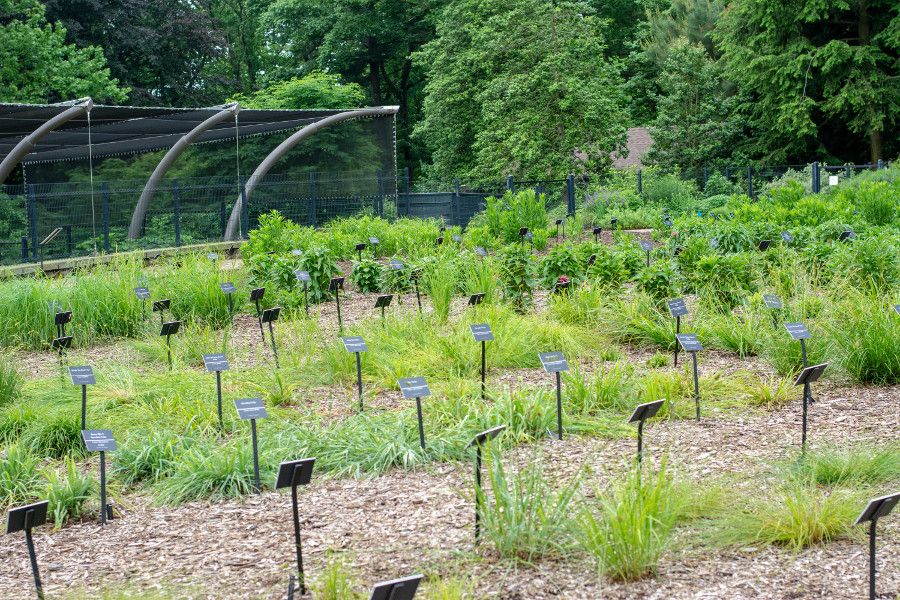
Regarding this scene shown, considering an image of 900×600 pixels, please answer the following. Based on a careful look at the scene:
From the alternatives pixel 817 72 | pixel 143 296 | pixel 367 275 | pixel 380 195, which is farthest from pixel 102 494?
pixel 817 72

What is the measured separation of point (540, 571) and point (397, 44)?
112 ft

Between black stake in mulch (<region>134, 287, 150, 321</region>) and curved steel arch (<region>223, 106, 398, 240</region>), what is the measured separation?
834 centimetres

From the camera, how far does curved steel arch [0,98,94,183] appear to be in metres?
14.4

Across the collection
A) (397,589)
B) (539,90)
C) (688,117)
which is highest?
(539,90)

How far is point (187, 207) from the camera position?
59.3 feet

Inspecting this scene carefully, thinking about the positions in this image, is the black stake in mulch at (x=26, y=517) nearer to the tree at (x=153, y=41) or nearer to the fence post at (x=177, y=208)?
the fence post at (x=177, y=208)

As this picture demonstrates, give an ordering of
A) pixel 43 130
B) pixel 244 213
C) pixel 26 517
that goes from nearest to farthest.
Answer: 1. pixel 26 517
2. pixel 43 130
3. pixel 244 213

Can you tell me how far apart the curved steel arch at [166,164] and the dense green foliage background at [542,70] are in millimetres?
8372

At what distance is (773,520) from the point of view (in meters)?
4.04

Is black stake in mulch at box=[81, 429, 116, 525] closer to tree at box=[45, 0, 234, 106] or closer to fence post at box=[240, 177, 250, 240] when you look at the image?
fence post at box=[240, 177, 250, 240]

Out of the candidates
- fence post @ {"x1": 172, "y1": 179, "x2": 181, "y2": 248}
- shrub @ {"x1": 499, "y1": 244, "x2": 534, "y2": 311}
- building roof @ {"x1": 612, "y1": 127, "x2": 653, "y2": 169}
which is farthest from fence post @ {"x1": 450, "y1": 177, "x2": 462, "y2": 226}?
building roof @ {"x1": 612, "y1": 127, "x2": 653, "y2": 169}

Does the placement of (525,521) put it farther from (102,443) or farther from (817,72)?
(817,72)

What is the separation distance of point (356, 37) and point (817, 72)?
15213 mm

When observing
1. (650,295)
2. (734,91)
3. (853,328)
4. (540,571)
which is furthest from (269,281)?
(734,91)
